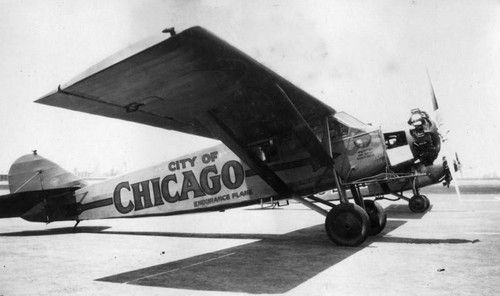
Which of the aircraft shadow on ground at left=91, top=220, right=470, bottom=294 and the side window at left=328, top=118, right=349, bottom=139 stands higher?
the side window at left=328, top=118, right=349, bottom=139

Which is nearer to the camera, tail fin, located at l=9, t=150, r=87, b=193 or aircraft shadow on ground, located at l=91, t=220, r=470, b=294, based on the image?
aircraft shadow on ground, located at l=91, t=220, r=470, b=294

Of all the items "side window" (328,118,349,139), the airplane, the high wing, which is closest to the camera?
the high wing

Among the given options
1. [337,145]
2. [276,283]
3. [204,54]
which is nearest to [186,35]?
[204,54]

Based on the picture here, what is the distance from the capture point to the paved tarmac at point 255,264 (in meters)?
3.85

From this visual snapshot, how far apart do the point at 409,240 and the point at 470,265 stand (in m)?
2.26

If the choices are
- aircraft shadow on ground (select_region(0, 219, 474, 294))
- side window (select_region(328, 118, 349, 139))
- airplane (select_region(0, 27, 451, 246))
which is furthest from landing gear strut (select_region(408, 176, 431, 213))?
side window (select_region(328, 118, 349, 139))

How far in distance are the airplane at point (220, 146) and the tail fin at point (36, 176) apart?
3 cm

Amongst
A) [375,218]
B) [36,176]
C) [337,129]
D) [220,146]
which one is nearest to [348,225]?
[337,129]

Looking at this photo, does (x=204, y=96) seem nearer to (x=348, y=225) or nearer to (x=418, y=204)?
(x=348, y=225)

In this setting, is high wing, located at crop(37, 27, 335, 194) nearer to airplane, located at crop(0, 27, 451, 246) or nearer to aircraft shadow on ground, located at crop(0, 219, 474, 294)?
airplane, located at crop(0, 27, 451, 246)

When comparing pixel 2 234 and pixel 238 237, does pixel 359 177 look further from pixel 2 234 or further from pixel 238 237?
pixel 2 234

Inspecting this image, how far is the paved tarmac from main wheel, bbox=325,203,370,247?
0.50ft

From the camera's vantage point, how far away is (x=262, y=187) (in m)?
7.18

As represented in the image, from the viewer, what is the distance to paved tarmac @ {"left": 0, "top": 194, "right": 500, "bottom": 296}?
3.85 metres
